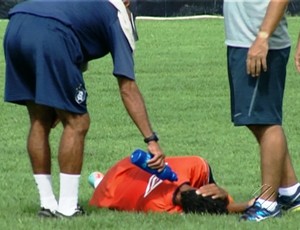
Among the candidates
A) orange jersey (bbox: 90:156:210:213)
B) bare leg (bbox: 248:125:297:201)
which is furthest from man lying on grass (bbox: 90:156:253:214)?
bare leg (bbox: 248:125:297:201)

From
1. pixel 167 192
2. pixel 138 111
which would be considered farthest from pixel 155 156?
pixel 167 192

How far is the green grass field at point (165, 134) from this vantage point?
639 centimetres

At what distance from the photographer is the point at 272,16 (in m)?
6.29

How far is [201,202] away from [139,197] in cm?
42

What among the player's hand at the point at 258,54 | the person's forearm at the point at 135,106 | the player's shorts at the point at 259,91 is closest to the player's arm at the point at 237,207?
the player's shorts at the point at 259,91

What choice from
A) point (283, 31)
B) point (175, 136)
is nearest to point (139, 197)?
point (283, 31)

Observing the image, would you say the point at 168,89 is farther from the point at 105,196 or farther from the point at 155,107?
the point at 105,196

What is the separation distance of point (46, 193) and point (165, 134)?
4099 mm

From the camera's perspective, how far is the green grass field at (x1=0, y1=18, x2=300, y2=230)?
639cm

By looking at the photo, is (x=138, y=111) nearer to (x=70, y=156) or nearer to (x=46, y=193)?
(x=70, y=156)

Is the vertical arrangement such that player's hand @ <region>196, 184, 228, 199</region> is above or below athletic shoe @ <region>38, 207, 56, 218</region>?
above

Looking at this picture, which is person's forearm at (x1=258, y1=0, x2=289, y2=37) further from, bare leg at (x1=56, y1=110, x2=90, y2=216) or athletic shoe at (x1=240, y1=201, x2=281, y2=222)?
bare leg at (x1=56, y1=110, x2=90, y2=216)

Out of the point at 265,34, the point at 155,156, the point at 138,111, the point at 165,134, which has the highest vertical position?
the point at 265,34

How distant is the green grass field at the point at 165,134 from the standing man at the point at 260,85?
252 millimetres
